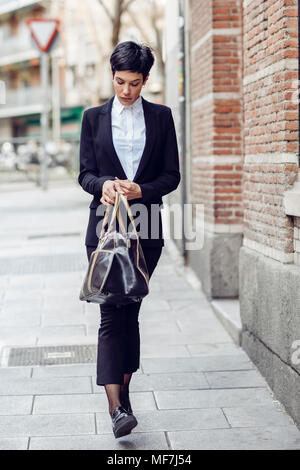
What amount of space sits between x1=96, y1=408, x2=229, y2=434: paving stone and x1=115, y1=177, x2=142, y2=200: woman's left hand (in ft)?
4.35

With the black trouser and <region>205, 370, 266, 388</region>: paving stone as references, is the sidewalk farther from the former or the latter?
the black trouser

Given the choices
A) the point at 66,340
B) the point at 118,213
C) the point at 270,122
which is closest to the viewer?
the point at 118,213

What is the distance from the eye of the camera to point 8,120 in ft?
206

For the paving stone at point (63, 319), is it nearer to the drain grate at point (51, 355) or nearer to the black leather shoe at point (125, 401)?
the drain grate at point (51, 355)

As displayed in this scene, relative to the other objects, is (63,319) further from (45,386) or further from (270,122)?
(270,122)

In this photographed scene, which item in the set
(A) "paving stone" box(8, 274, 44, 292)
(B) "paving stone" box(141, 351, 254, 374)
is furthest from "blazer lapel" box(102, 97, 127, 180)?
(A) "paving stone" box(8, 274, 44, 292)

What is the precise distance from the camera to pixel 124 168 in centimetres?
453

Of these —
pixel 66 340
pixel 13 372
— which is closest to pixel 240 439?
pixel 13 372

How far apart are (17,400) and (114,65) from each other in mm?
2188

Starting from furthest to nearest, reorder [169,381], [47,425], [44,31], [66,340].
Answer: [44,31] < [66,340] < [169,381] < [47,425]

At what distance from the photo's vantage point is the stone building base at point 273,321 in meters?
4.80

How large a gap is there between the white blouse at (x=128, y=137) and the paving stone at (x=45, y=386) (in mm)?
1671

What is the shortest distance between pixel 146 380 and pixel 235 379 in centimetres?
60

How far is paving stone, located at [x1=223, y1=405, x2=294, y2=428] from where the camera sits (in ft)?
15.7
